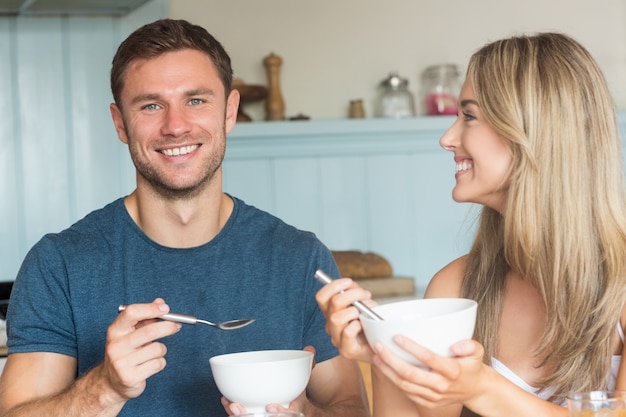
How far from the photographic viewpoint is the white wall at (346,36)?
3.44 m

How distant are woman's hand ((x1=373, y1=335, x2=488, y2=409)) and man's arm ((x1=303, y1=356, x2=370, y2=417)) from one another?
0.51 meters

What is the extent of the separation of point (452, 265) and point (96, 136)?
1.94 metres

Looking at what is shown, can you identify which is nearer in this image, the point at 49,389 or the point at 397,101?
the point at 49,389

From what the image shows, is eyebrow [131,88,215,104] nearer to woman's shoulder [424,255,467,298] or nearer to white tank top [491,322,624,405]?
woman's shoulder [424,255,467,298]

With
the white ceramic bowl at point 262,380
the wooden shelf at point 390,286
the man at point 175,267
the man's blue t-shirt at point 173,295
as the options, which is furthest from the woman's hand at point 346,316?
the wooden shelf at point 390,286

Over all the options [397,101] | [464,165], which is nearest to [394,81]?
[397,101]

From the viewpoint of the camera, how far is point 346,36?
352 cm

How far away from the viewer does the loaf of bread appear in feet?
10.3

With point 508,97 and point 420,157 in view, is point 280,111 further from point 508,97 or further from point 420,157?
point 508,97

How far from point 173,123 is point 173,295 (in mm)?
305

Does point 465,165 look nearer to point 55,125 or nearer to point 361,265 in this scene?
point 361,265

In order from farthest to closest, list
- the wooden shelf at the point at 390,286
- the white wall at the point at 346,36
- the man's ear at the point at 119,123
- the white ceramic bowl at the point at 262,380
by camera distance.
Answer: the white wall at the point at 346,36, the wooden shelf at the point at 390,286, the man's ear at the point at 119,123, the white ceramic bowl at the point at 262,380

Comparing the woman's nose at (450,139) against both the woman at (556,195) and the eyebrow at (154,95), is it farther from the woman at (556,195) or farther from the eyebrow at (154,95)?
the eyebrow at (154,95)

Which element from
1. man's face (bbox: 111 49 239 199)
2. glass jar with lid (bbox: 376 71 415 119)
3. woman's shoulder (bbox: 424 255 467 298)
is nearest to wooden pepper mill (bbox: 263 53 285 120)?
glass jar with lid (bbox: 376 71 415 119)
